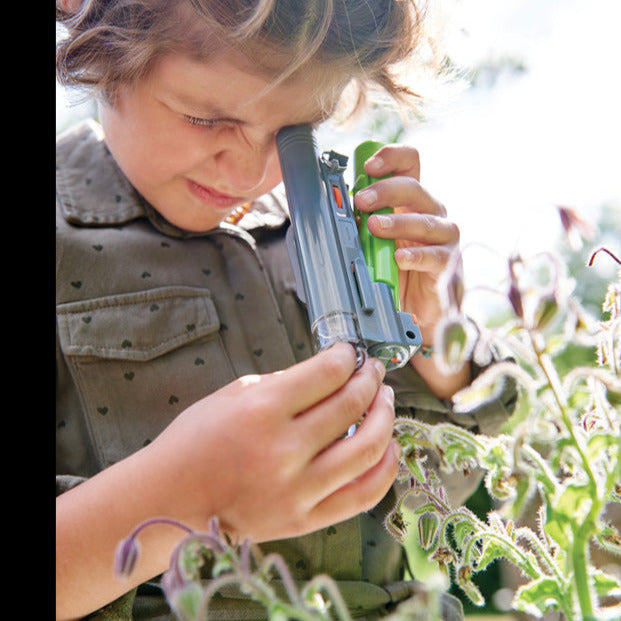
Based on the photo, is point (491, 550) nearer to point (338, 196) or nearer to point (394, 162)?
point (338, 196)

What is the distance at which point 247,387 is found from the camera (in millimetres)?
423

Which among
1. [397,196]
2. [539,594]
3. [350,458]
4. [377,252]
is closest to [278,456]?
[350,458]

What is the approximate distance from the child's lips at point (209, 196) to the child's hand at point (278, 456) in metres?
0.40

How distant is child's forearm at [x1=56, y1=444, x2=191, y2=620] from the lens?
423mm

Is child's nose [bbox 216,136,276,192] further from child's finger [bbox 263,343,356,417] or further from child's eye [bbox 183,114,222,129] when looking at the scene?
child's finger [bbox 263,343,356,417]

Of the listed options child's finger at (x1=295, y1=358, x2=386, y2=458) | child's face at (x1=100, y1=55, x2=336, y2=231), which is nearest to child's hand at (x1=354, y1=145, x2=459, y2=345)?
child's face at (x1=100, y1=55, x2=336, y2=231)

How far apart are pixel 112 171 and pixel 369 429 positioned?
0.61 metres

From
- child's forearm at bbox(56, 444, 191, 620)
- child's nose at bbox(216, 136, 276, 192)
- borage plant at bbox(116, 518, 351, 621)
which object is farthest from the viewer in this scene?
child's nose at bbox(216, 136, 276, 192)

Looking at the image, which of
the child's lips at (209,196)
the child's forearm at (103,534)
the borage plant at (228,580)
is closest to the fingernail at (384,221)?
the child's lips at (209,196)

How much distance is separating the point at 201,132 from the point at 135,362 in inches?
10.4
